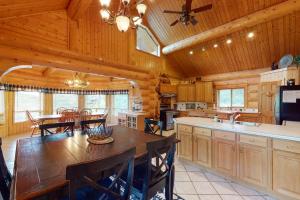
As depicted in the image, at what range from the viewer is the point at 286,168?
206 cm

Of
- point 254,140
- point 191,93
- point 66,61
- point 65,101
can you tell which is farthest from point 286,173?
point 65,101

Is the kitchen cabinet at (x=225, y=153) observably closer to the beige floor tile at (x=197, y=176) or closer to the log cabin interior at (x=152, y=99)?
the log cabin interior at (x=152, y=99)

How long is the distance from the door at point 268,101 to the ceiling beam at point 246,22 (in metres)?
2.06

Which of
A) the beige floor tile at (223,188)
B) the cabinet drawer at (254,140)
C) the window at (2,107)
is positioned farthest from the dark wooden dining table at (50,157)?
the window at (2,107)

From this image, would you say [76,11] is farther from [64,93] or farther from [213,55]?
[213,55]

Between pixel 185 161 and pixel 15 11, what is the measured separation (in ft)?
15.5

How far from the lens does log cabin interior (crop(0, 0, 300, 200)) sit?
60.4 inches

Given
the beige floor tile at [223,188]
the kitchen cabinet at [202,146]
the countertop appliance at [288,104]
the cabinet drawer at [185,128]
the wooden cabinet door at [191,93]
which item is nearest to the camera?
the beige floor tile at [223,188]

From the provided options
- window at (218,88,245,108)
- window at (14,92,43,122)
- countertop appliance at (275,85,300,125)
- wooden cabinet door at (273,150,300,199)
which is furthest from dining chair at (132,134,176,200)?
window at (14,92,43,122)

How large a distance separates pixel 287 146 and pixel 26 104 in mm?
8366

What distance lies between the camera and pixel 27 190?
0.99 meters

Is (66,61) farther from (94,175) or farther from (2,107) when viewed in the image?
(2,107)

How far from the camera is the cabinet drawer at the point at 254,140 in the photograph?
2.27 m

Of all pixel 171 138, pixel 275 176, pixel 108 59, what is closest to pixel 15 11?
pixel 108 59
